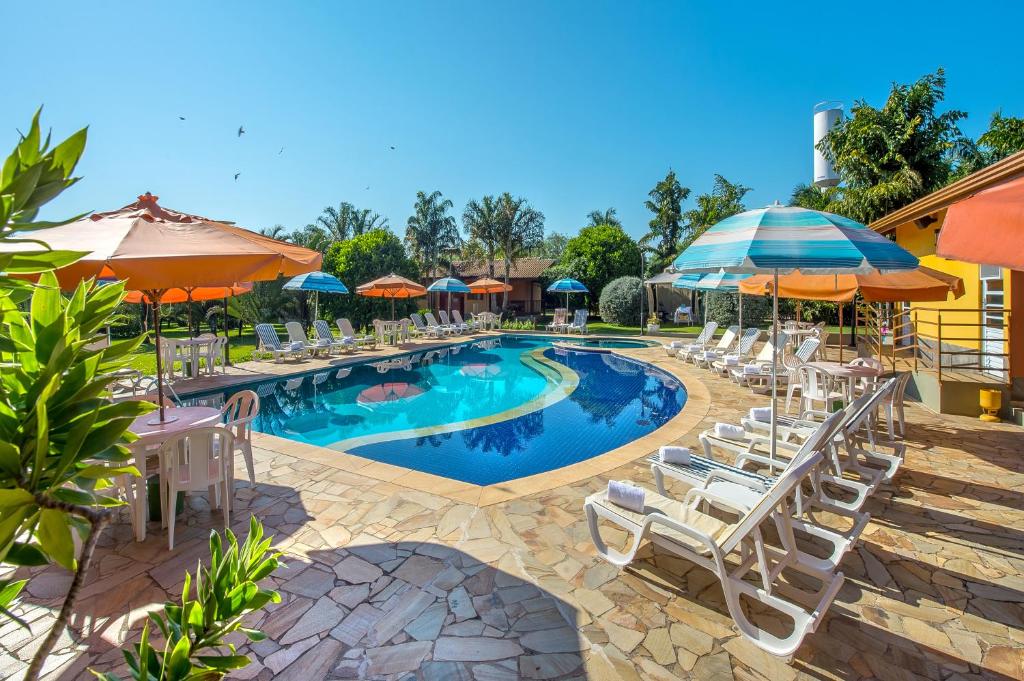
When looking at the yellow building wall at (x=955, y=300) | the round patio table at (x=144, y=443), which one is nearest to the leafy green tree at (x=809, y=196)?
the yellow building wall at (x=955, y=300)

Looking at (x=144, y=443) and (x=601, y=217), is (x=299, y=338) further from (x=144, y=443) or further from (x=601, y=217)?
(x=601, y=217)

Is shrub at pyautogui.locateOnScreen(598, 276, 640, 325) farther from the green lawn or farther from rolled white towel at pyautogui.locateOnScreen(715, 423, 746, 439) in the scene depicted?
rolled white towel at pyautogui.locateOnScreen(715, 423, 746, 439)

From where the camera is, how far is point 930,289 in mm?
7160

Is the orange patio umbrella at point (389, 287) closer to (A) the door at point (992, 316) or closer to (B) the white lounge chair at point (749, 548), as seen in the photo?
(B) the white lounge chair at point (749, 548)

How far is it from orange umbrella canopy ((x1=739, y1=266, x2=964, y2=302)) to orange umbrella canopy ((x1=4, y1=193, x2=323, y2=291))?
6573 millimetres

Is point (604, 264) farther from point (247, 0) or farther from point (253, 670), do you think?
point (253, 670)

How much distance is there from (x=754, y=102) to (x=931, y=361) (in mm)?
15197

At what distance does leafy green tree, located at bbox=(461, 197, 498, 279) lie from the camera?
3083cm

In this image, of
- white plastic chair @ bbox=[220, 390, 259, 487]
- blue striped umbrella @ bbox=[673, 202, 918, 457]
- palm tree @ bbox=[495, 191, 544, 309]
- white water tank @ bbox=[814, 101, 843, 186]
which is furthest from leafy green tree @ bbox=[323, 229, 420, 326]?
blue striped umbrella @ bbox=[673, 202, 918, 457]

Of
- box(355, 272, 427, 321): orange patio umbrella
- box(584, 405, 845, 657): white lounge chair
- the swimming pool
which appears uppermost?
box(355, 272, 427, 321): orange patio umbrella

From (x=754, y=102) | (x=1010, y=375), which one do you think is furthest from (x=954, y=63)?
(x=1010, y=375)

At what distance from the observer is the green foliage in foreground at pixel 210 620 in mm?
1040

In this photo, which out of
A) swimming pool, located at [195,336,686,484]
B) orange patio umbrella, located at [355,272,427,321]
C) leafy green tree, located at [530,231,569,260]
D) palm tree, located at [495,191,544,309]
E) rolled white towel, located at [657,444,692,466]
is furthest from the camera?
leafy green tree, located at [530,231,569,260]

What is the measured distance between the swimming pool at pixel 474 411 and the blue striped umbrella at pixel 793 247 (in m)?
4.05
